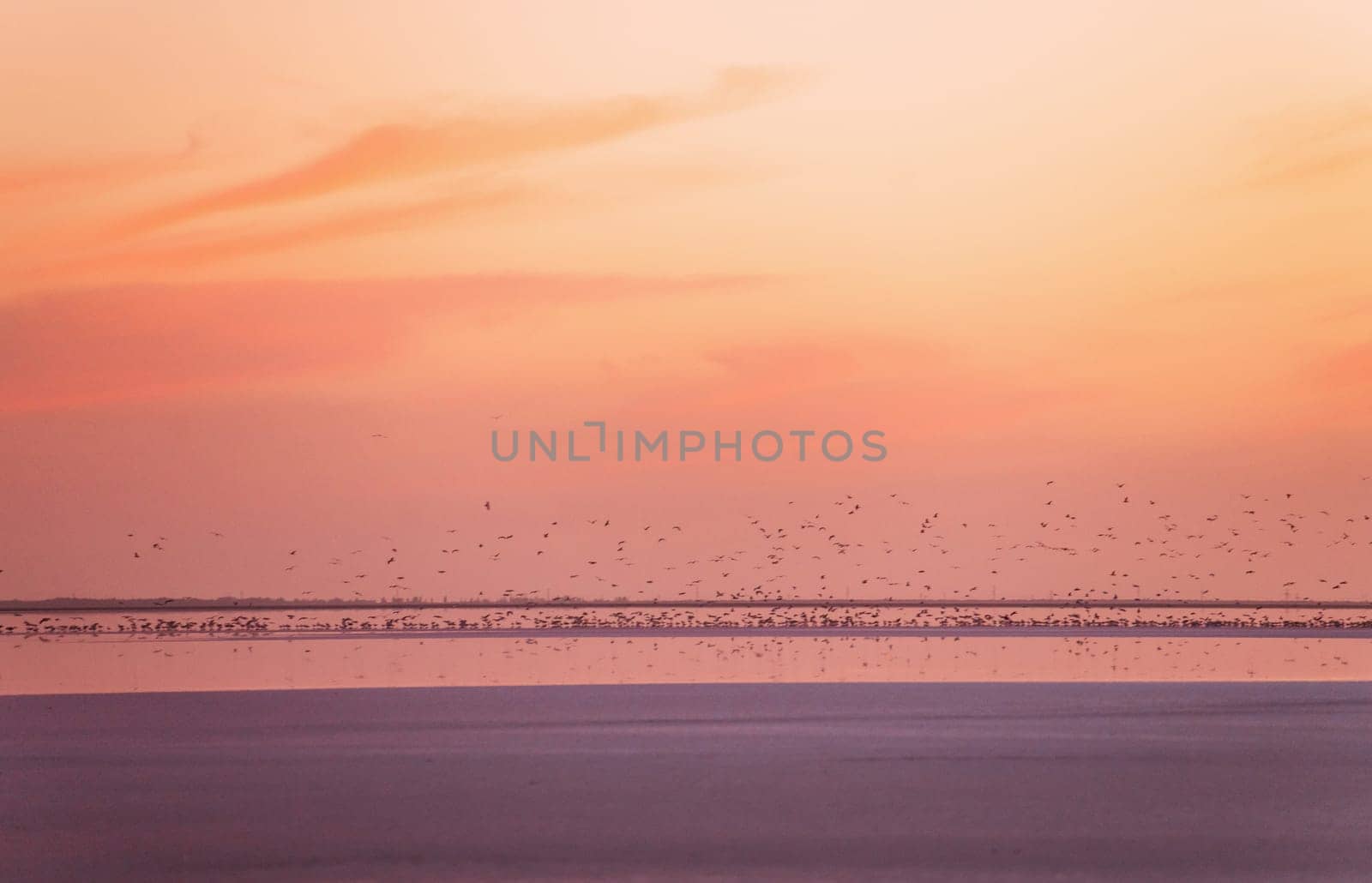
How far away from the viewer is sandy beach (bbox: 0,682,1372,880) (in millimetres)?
8523

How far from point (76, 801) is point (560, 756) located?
4418 millimetres

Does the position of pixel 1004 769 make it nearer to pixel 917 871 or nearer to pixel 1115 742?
pixel 1115 742

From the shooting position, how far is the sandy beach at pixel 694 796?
336 inches

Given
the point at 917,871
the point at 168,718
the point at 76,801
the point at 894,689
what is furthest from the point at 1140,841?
the point at 894,689

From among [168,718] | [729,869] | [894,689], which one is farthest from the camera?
[894,689]

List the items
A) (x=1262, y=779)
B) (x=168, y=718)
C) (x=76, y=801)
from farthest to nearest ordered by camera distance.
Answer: (x=168, y=718) → (x=1262, y=779) → (x=76, y=801)

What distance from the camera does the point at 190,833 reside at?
9609 mm

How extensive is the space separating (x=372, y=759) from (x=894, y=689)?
1624cm

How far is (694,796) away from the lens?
11273mm

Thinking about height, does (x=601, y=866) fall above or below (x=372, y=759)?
above

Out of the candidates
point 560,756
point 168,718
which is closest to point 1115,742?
point 560,756

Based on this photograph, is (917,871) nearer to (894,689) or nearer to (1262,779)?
(1262,779)

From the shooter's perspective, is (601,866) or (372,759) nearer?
(601,866)

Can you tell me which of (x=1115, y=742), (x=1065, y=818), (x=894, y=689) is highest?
(x=1065, y=818)
